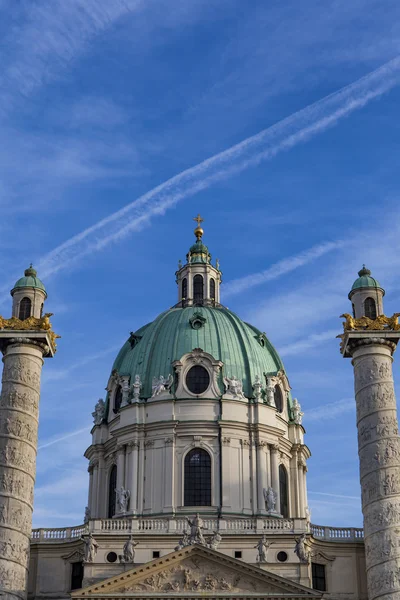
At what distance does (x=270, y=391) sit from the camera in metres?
63.5

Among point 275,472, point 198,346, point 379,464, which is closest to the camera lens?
point 379,464

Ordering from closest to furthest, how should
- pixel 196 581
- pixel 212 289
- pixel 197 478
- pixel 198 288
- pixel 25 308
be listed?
pixel 196 581
pixel 25 308
pixel 197 478
pixel 198 288
pixel 212 289

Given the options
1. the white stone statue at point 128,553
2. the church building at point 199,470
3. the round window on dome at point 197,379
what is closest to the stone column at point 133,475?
the church building at point 199,470

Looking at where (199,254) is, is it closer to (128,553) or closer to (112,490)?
(112,490)

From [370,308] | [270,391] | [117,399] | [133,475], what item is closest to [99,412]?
[117,399]

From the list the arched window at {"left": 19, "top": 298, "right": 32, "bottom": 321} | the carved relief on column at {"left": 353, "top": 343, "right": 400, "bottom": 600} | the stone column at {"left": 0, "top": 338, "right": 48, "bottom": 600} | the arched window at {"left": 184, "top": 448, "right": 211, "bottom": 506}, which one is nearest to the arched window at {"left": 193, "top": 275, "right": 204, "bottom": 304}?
the arched window at {"left": 184, "top": 448, "right": 211, "bottom": 506}

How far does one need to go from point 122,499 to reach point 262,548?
10.00 metres

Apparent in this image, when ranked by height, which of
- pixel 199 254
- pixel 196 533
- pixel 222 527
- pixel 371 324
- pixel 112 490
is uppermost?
pixel 199 254

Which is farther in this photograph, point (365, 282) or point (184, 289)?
point (184, 289)

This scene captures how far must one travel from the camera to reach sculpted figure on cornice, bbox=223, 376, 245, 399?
6231 centimetres

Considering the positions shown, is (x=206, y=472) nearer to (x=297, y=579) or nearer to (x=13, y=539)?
(x=297, y=579)

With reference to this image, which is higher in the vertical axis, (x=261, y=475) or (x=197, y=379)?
(x=197, y=379)

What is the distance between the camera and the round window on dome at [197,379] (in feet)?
205

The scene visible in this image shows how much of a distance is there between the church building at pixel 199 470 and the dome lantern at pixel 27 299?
73 mm
